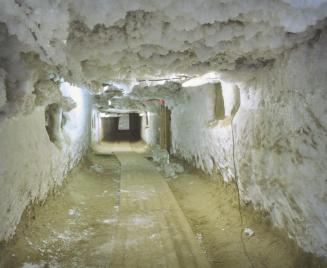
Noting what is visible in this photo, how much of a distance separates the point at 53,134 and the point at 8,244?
309cm

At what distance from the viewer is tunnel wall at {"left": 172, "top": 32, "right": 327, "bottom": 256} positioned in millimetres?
2998

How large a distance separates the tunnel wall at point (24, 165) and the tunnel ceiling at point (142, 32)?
1.86ft

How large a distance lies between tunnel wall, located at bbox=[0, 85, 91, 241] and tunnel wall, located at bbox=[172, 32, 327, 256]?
11.8 feet

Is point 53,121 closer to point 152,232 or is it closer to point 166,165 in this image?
point 152,232

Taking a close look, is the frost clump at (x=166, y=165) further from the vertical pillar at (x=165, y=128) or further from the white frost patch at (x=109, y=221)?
the white frost patch at (x=109, y=221)

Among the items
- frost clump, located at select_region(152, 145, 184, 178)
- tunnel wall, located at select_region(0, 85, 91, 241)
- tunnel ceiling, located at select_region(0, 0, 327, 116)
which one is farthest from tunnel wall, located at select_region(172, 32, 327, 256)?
tunnel wall, located at select_region(0, 85, 91, 241)

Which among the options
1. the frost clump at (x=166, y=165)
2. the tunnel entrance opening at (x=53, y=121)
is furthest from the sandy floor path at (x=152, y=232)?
the tunnel entrance opening at (x=53, y=121)

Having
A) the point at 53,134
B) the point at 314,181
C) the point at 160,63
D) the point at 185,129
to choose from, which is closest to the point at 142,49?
the point at 160,63

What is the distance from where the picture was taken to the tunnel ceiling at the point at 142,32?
7.90 ft

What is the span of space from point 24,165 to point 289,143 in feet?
12.4

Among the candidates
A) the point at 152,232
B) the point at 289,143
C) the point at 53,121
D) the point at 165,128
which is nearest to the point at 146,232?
the point at 152,232

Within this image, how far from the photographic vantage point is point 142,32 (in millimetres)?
2988

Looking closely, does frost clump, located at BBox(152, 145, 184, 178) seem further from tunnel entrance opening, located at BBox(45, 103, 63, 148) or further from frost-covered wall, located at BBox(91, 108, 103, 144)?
frost-covered wall, located at BBox(91, 108, 103, 144)

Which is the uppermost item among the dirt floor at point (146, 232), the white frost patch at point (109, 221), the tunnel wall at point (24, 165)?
the tunnel wall at point (24, 165)
